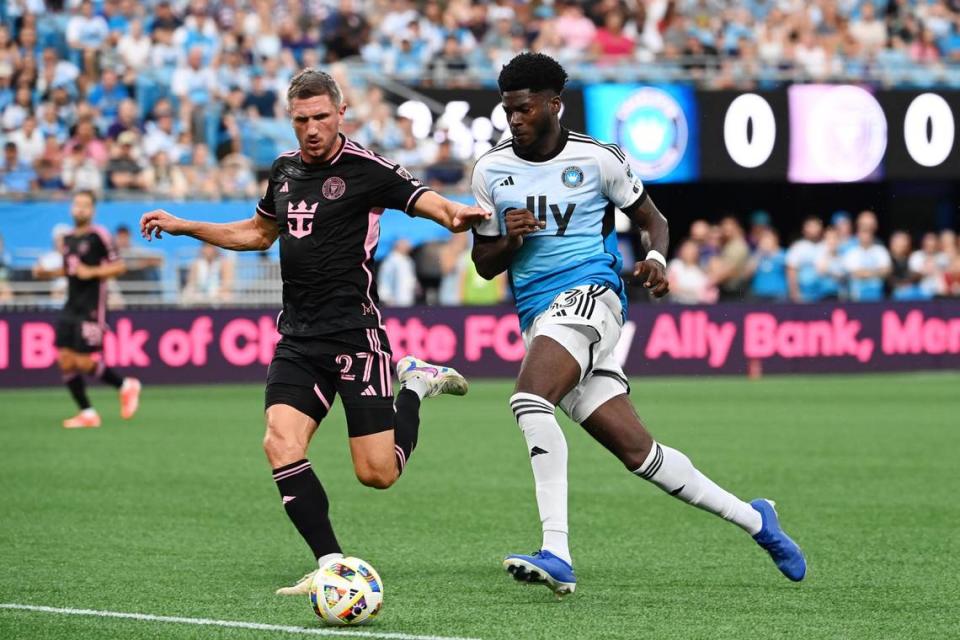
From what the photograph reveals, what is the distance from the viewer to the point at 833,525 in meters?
9.78

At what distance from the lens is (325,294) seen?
7395 mm

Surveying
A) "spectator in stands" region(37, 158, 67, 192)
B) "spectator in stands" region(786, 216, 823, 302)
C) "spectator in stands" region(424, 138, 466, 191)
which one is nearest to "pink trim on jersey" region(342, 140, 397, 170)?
"spectator in stands" region(37, 158, 67, 192)

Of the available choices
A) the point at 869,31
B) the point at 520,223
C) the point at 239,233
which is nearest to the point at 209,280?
the point at 869,31

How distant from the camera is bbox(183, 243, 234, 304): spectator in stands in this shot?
22922 millimetres

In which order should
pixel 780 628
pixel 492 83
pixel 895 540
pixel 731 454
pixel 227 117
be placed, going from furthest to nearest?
1. pixel 492 83
2. pixel 227 117
3. pixel 731 454
4. pixel 895 540
5. pixel 780 628

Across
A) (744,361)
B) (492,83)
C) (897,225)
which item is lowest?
(744,361)

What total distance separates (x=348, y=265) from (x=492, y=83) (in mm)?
18093

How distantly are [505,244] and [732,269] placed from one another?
18.4m

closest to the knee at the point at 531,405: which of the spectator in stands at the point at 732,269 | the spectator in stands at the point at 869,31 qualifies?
the spectator in stands at the point at 732,269

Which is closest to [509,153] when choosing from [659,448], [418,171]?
[659,448]

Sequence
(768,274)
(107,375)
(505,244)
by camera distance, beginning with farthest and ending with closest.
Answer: (768,274) < (107,375) < (505,244)

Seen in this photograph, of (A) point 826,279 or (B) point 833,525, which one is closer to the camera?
(B) point 833,525

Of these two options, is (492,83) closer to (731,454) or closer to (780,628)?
(731,454)

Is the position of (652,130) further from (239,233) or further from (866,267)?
(239,233)
